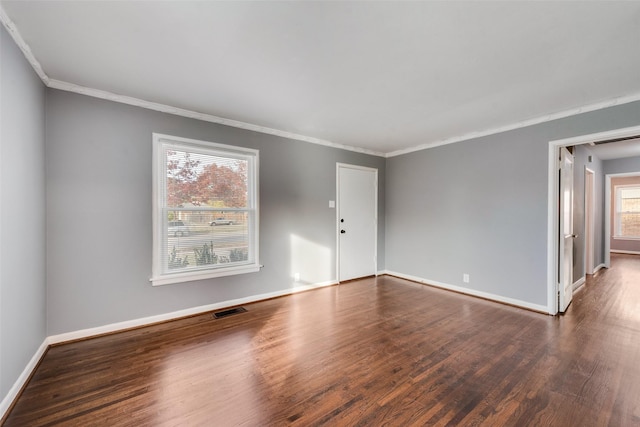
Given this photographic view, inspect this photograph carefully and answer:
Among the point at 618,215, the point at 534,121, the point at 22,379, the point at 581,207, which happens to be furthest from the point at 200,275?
the point at 618,215

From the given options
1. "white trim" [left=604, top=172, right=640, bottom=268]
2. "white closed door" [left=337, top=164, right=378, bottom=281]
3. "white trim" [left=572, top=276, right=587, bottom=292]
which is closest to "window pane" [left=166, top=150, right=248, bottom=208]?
"white closed door" [left=337, top=164, right=378, bottom=281]

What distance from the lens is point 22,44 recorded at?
1.93 m

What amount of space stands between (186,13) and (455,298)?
447cm

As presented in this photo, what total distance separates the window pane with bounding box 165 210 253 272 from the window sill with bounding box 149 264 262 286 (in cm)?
7

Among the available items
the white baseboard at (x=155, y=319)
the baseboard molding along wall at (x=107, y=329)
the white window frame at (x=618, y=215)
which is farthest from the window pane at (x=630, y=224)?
the white baseboard at (x=155, y=319)

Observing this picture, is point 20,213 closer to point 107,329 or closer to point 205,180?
point 107,329

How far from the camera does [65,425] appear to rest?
160 centimetres

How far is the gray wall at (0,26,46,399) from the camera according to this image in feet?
5.64

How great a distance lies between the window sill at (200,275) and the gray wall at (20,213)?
0.96 meters

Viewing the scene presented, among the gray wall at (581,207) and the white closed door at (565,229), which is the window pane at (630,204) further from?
the white closed door at (565,229)

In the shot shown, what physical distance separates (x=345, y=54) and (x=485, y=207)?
125 inches

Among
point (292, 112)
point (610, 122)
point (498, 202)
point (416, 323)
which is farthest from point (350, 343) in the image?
point (610, 122)

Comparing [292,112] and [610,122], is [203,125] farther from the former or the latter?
[610,122]

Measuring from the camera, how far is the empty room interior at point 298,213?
174 centimetres
